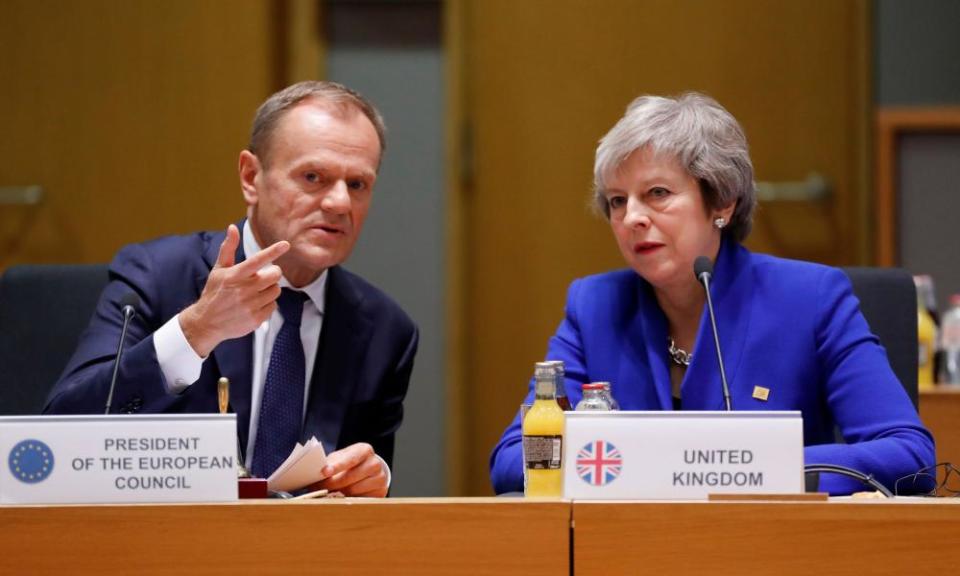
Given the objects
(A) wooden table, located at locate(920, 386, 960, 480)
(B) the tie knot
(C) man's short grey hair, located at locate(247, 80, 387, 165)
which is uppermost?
(C) man's short grey hair, located at locate(247, 80, 387, 165)

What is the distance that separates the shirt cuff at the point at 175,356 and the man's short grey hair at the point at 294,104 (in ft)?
1.93

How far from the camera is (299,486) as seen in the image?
208 cm

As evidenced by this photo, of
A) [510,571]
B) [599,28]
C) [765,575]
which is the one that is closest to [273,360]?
[510,571]

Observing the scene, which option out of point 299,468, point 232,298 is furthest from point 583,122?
point 299,468

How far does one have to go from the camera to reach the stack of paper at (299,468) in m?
1.99

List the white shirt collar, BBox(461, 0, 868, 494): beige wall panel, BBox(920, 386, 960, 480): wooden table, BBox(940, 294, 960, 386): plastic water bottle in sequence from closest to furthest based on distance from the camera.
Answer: the white shirt collar < BBox(920, 386, 960, 480): wooden table < BBox(940, 294, 960, 386): plastic water bottle < BBox(461, 0, 868, 494): beige wall panel

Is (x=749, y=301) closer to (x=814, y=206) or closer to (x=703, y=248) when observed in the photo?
(x=703, y=248)

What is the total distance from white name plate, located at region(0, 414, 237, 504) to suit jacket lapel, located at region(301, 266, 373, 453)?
0.86 meters

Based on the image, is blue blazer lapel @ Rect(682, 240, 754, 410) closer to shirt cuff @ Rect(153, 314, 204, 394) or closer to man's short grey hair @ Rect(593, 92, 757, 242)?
man's short grey hair @ Rect(593, 92, 757, 242)

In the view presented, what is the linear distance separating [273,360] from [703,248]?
2.96ft

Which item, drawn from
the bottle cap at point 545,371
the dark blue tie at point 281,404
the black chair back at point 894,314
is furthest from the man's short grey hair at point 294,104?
the black chair back at point 894,314

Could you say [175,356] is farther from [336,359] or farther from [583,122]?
[583,122]

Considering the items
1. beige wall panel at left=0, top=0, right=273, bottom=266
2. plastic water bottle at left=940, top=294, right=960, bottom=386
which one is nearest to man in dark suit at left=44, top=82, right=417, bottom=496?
plastic water bottle at left=940, top=294, right=960, bottom=386

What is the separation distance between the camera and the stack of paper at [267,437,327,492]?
1.99m
